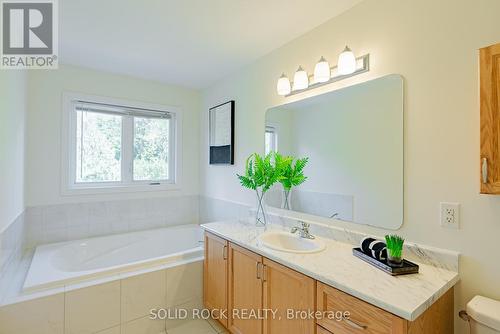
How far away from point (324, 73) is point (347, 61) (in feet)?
0.60

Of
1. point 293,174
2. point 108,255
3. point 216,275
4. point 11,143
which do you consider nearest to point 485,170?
point 293,174

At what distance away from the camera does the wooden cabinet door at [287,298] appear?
52.0 inches

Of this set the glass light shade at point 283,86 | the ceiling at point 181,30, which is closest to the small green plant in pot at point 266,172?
the glass light shade at point 283,86

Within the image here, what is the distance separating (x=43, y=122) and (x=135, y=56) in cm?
117

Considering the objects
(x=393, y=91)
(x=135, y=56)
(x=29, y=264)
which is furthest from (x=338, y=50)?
(x=29, y=264)

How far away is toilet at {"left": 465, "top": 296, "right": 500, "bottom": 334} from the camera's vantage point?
99 cm

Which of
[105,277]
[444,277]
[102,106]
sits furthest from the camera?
[102,106]

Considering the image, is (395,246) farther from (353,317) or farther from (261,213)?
(261,213)

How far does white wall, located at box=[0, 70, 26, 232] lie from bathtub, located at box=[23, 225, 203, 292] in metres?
0.47

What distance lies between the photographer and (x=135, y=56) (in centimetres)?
246

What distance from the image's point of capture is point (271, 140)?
235cm

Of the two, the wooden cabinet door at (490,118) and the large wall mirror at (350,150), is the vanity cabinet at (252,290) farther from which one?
the wooden cabinet door at (490,118)

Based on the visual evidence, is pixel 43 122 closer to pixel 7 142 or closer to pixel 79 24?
pixel 7 142

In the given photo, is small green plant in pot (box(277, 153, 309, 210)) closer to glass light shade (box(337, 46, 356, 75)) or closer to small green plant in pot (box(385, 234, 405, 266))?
glass light shade (box(337, 46, 356, 75))
